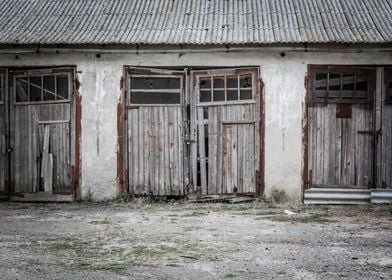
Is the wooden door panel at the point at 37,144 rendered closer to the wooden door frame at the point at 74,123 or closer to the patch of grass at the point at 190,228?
the wooden door frame at the point at 74,123

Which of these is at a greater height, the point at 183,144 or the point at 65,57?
the point at 65,57

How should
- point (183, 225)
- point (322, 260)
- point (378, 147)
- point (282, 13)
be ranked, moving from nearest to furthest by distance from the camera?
point (322, 260) → point (183, 225) → point (378, 147) → point (282, 13)

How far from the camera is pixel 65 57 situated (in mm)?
10930

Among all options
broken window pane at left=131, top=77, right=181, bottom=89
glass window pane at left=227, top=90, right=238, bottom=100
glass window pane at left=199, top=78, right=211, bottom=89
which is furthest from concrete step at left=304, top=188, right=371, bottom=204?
broken window pane at left=131, top=77, right=181, bottom=89

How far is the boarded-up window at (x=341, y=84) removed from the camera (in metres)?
10.6

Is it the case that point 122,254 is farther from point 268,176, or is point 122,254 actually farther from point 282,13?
point 282,13

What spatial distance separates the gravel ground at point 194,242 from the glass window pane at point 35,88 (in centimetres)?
235

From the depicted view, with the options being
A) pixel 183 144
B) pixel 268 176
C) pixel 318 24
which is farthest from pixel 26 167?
pixel 318 24

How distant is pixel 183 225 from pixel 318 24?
5254 mm

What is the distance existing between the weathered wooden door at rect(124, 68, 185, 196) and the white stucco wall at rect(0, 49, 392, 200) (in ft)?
0.94

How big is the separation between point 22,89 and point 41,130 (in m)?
0.99

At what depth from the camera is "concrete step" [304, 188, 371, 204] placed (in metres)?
10.5

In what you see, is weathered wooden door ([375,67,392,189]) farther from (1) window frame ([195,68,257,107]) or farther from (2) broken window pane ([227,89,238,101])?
(2) broken window pane ([227,89,238,101])

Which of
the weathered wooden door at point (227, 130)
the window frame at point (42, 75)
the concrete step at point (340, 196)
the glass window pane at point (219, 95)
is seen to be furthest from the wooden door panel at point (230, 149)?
the window frame at point (42, 75)
